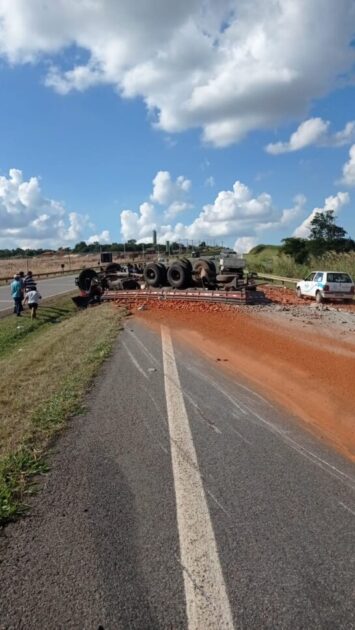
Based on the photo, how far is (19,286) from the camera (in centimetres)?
2123

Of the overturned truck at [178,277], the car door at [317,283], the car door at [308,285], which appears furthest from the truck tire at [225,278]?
the car door at [308,285]

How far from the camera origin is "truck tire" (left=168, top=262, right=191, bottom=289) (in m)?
21.6

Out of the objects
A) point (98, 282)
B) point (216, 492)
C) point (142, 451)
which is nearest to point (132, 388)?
point (142, 451)

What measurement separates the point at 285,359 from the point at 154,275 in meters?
13.3

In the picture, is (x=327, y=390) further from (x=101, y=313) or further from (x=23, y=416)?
(x=101, y=313)

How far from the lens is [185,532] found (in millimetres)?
3523

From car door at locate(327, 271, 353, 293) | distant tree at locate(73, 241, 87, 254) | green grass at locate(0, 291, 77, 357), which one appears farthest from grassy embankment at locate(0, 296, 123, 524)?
distant tree at locate(73, 241, 87, 254)

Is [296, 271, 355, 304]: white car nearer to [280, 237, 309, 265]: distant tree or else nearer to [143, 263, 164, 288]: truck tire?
[143, 263, 164, 288]: truck tire

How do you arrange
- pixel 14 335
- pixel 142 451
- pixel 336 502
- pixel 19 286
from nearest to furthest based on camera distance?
pixel 336 502 < pixel 142 451 < pixel 14 335 < pixel 19 286

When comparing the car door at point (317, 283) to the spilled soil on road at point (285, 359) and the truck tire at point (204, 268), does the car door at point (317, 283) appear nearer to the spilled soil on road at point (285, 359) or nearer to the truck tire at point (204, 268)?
the truck tire at point (204, 268)

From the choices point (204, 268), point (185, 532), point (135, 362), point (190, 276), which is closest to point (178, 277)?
point (190, 276)

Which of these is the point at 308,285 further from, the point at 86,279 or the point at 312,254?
the point at 312,254

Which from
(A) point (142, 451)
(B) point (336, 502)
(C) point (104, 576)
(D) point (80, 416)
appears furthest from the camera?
(D) point (80, 416)

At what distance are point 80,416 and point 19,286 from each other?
16254 millimetres
